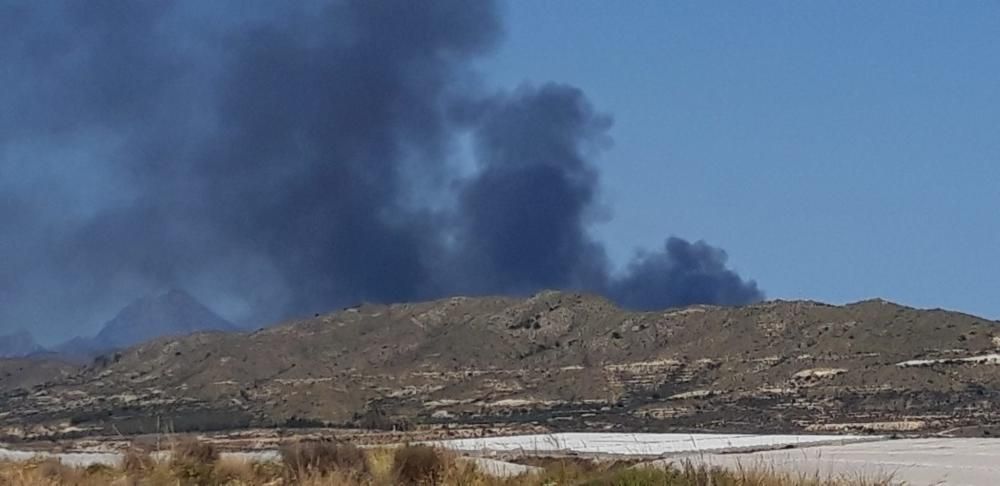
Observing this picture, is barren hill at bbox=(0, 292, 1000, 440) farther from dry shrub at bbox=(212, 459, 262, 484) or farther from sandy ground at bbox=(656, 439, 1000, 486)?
dry shrub at bbox=(212, 459, 262, 484)

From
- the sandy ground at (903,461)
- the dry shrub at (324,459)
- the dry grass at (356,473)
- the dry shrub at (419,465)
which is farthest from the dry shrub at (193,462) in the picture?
the sandy ground at (903,461)

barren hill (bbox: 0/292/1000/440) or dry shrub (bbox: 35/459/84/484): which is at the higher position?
barren hill (bbox: 0/292/1000/440)

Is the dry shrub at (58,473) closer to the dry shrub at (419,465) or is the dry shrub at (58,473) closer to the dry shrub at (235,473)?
the dry shrub at (235,473)

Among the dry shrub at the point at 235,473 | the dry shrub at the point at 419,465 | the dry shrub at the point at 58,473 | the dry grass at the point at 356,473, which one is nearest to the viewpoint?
the dry grass at the point at 356,473

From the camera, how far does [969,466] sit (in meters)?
18.5

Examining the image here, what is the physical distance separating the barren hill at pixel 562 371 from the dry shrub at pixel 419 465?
123 ft

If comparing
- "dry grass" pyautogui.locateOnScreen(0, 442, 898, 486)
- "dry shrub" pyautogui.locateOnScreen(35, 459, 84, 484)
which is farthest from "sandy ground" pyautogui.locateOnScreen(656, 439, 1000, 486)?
"dry shrub" pyautogui.locateOnScreen(35, 459, 84, 484)

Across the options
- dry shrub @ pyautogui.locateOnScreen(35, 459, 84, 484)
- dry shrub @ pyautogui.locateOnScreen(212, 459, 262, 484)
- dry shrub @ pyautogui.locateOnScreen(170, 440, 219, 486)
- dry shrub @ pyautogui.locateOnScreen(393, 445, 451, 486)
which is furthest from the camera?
dry shrub @ pyautogui.locateOnScreen(170, 440, 219, 486)

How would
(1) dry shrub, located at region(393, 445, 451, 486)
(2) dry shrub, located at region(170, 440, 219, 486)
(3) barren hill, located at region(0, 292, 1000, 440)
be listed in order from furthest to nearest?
(3) barren hill, located at region(0, 292, 1000, 440)
(2) dry shrub, located at region(170, 440, 219, 486)
(1) dry shrub, located at region(393, 445, 451, 486)

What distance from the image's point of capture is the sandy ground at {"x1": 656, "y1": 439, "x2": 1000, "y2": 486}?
16922 millimetres

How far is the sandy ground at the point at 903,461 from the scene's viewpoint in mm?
16922

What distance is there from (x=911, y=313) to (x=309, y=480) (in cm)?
6949

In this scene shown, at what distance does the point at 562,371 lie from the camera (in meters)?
82.6

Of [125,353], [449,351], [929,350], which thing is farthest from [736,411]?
[125,353]
